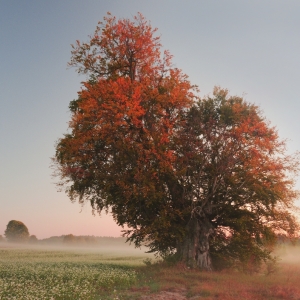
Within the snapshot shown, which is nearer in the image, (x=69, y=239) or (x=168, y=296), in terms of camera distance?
(x=168, y=296)

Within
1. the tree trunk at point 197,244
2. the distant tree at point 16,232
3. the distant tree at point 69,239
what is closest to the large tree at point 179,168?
the tree trunk at point 197,244

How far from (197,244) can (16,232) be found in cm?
12193

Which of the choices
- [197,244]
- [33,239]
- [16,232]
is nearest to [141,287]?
[197,244]

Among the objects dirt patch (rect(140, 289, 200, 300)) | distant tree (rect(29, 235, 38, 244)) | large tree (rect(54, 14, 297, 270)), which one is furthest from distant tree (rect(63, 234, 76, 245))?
dirt patch (rect(140, 289, 200, 300))

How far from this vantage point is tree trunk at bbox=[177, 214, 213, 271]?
28.5 metres

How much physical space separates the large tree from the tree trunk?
84 mm

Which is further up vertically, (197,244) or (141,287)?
(197,244)

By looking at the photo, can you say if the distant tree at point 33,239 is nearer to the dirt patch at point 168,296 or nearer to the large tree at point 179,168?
the large tree at point 179,168

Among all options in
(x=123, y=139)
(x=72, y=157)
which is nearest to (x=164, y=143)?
(x=123, y=139)

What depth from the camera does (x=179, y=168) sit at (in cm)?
2828

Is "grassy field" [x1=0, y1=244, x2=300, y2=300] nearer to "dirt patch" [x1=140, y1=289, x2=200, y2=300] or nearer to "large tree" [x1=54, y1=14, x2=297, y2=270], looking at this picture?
"dirt patch" [x1=140, y1=289, x2=200, y2=300]

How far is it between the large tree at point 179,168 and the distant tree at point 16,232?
11560 centimetres

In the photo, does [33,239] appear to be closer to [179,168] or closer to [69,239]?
[69,239]

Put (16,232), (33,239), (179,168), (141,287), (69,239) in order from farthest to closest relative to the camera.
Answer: (69,239) → (33,239) → (16,232) → (179,168) → (141,287)
